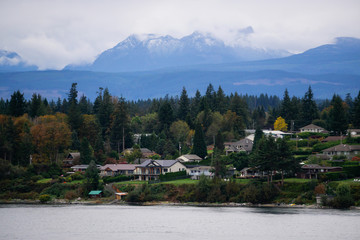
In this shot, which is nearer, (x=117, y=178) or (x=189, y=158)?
(x=117, y=178)

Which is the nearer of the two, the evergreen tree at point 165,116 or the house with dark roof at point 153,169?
the house with dark roof at point 153,169

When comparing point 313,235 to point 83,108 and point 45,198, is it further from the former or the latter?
point 83,108

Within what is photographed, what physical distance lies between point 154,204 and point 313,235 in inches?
1334

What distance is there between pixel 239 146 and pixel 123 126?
25695 millimetres

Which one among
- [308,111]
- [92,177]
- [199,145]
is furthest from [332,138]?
[92,177]

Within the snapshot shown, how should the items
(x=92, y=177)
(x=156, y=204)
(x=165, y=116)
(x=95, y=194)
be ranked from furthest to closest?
(x=165, y=116), (x=92, y=177), (x=95, y=194), (x=156, y=204)

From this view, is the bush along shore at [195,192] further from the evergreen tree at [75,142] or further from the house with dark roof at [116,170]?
the evergreen tree at [75,142]

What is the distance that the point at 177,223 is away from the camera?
60.8m

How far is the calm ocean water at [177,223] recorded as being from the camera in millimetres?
53500

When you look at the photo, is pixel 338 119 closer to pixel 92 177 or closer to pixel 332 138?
pixel 332 138

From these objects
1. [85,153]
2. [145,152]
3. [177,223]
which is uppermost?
[85,153]

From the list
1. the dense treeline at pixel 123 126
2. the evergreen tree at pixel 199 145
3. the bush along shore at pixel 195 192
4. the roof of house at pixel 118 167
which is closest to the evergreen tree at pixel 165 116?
the dense treeline at pixel 123 126

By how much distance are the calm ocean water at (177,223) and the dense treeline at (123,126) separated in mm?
29224

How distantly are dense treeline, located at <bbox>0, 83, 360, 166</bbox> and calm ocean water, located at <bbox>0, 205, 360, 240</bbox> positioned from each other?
2922cm
